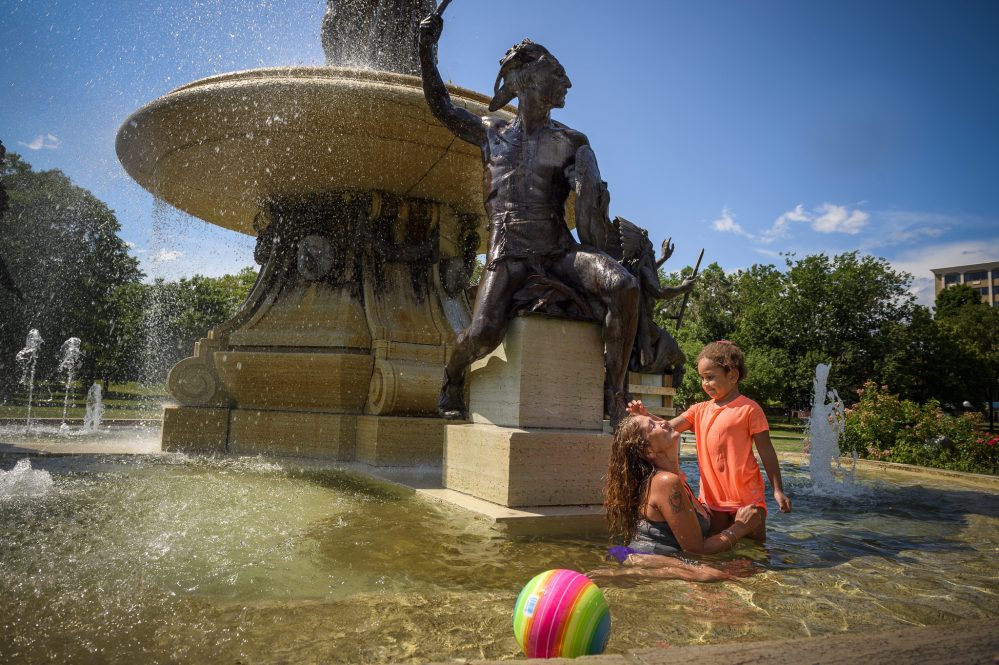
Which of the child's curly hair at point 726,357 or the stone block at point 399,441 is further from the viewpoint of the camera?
the stone block at point 399,441

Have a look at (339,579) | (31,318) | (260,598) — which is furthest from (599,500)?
(31,318)

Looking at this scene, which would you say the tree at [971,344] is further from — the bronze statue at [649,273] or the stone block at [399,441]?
the stone block at [399,441]

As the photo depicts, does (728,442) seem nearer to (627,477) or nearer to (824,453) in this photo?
(627,477)

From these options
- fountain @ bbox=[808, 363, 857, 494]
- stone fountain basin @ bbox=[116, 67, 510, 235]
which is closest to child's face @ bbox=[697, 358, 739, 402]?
stone fountain basin @ bbox=[116, 67, 510, 235]

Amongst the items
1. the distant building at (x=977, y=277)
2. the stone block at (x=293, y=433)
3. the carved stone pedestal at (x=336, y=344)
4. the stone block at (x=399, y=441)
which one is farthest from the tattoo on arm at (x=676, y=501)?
the distant building at (x=977, y=277)

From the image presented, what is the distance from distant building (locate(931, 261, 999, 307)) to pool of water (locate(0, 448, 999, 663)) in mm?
104531

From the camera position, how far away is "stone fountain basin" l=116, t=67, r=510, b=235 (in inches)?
224

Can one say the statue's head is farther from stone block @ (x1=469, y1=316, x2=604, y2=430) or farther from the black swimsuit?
the black swimsuit

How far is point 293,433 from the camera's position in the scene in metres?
6.55

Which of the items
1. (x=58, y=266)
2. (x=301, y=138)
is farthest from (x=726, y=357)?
(x=58, y=266)

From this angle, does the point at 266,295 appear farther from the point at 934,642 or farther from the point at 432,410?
the point at 934,642

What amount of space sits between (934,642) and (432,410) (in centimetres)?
507

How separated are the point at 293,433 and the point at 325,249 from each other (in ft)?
6.22

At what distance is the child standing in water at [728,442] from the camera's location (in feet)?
11.2
